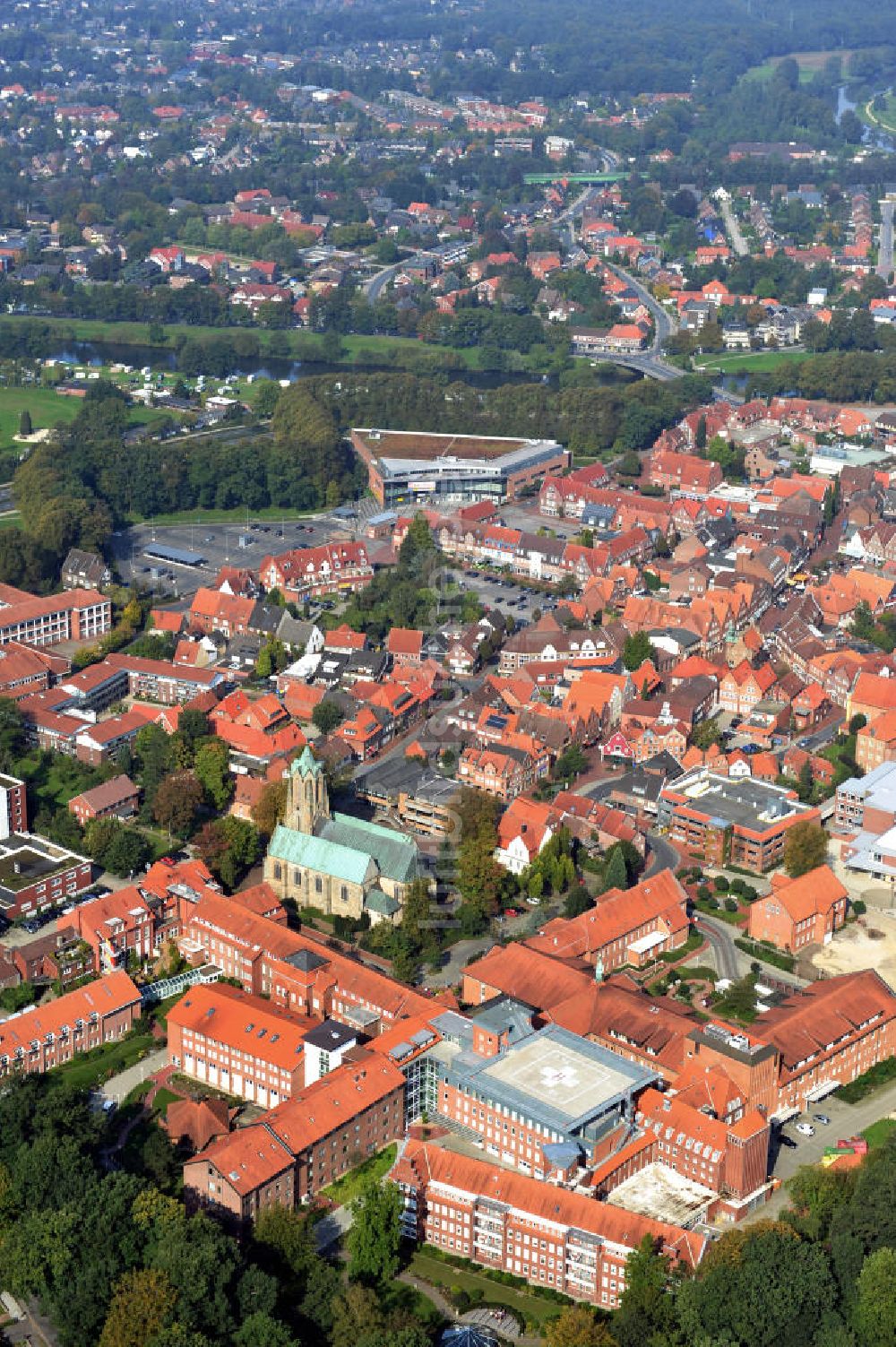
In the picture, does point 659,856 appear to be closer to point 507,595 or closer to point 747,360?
point 507,595

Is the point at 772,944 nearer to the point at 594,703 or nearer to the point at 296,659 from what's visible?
the point at 594,703

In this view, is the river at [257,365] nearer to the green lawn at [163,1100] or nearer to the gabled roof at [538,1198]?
the green lawn at [163,1100]

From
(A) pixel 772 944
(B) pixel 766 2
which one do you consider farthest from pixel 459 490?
(B) pixel 766 2

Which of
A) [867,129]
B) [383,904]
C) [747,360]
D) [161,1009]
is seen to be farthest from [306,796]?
[867,129]

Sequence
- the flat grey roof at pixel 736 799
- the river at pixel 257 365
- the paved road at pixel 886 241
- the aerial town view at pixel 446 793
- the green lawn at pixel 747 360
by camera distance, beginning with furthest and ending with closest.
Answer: the paved road at pixel 886 241
the river at pixel 257 365
the green lawn at pixel 747 360
the flat grey roof at pixel 736 799
the aerial town view at pixel 446 793

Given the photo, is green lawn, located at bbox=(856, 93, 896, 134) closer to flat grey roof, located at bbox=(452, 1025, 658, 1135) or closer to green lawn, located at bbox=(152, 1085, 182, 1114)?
flat grey roof, located at bbox=(452, 1025, 658, 1135)

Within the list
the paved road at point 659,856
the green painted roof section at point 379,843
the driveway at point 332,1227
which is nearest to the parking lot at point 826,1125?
the driveway at point 332,1227
